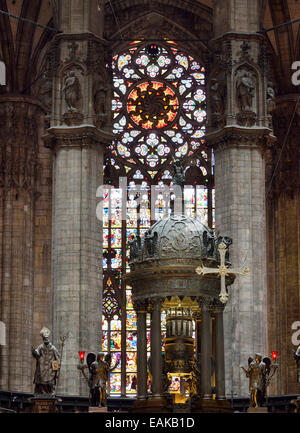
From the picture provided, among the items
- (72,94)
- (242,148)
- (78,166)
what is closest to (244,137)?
(242,148)

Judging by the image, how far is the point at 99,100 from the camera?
3362cm

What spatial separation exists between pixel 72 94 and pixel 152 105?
8.26 meters

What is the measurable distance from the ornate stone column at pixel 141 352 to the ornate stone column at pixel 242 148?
8.12 metres

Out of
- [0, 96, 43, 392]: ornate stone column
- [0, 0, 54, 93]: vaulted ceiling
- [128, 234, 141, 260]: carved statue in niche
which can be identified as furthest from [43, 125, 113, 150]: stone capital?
[128, 234, 141, 260]: carved statue in niche

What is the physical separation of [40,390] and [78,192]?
27.1 feet

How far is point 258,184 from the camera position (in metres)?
33.0

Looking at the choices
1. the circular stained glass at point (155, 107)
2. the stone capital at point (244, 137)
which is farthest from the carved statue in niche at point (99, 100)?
the circular stained glass at point (155, 107)

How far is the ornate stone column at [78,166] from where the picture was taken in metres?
32.2

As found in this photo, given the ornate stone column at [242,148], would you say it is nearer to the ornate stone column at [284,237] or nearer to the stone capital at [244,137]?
the stone capital at [244,137]

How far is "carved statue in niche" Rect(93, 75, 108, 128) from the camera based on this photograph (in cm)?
3356

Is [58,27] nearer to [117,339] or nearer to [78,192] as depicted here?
[78,192]

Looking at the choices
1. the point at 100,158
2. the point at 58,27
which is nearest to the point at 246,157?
the point at 100,158

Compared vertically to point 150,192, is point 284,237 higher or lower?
lower

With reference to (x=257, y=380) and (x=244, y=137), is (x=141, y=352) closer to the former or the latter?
(x=257, y=380)
